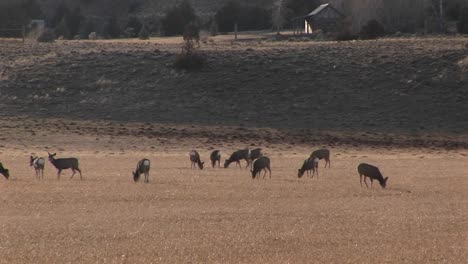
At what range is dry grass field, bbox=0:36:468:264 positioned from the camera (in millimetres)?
17750

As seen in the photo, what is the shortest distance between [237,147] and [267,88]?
1663 centimetres

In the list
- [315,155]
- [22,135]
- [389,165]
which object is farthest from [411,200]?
[22,135]

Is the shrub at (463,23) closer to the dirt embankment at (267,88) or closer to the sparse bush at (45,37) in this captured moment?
the dirt embankment at (267,88)

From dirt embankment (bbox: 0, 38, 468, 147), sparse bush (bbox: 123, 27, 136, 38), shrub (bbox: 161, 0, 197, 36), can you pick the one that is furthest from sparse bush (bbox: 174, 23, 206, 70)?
sparse bush (bbox: 123, 27, 136, 38)

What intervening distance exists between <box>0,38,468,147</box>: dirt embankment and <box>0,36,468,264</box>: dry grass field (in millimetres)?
143

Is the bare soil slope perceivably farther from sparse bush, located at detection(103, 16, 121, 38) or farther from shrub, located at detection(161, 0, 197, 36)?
sparse bush, located at detection(103, 16, 121, 38)

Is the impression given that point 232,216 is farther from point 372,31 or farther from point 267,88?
point 372,31

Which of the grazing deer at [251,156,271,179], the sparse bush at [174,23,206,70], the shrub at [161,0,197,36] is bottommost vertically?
the grazing deer at [251,156,271,179]

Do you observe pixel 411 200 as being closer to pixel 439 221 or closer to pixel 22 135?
pixel 439 221

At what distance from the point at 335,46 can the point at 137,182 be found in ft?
148

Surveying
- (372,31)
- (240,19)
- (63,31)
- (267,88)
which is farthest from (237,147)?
(63,31)

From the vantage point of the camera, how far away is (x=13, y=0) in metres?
127

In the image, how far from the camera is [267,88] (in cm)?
6350

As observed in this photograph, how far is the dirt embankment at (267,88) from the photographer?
181 feet
